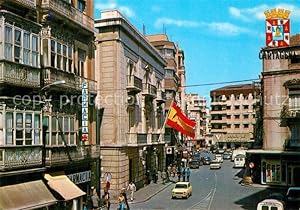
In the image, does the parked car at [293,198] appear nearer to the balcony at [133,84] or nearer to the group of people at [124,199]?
the group of people at [124,199]

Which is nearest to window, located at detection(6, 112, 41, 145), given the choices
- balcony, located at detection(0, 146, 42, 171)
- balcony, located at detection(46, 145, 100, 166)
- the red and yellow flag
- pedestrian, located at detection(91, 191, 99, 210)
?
balcony, located at detection(0, 146, 42, 171)

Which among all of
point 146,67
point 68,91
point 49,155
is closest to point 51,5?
point 68,91

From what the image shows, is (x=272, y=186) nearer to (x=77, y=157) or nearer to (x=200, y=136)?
(x=77, y=157)

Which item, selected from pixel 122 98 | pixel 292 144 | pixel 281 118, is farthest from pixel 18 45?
pixel 292 144

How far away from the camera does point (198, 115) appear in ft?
506

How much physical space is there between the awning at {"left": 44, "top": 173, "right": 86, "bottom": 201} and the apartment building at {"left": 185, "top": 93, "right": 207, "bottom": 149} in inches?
4496

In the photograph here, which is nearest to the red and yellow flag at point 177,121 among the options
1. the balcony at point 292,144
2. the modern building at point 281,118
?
the modern building at point 281,118

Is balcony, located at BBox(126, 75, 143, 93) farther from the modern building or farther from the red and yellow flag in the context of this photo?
the modern building

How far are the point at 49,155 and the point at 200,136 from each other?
424 ft

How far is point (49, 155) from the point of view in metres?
25.4

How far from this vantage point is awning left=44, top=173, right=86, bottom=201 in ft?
82.7

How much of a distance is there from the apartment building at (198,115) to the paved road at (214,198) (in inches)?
3587

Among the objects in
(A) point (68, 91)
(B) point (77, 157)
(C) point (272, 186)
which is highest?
(A) point (68, 91)

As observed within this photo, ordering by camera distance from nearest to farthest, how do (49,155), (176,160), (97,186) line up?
(49,155) < (97,186) < (176,160)
